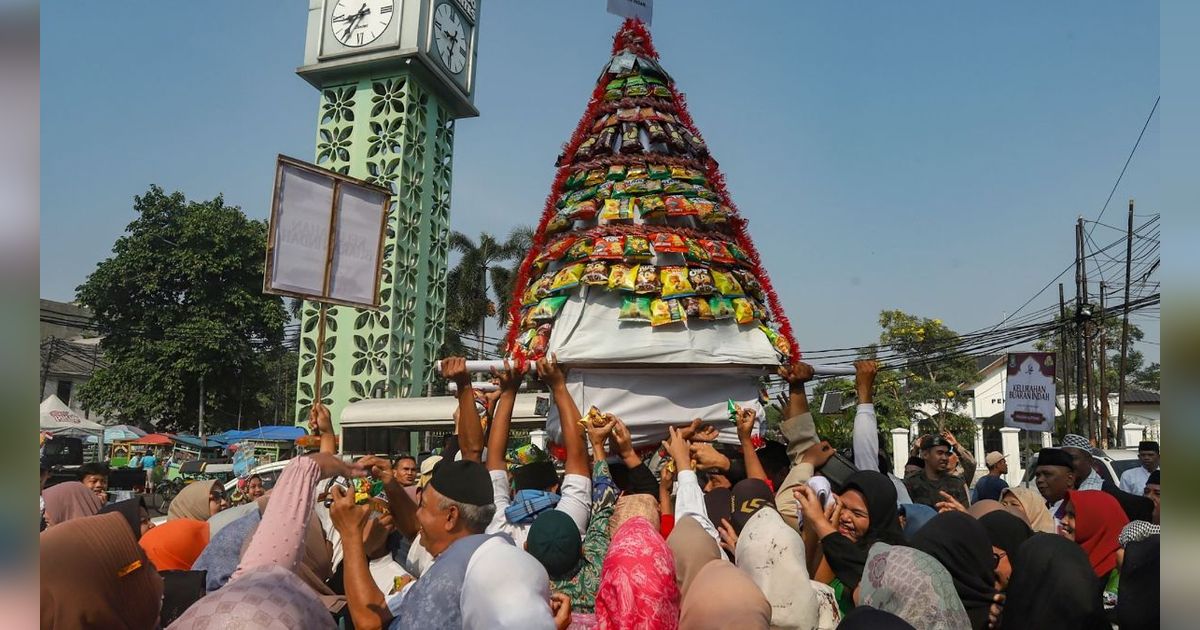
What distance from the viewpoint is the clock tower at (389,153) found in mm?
20516

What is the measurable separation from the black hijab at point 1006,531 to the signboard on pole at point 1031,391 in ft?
28.2

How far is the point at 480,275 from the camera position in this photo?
37875 millimetres

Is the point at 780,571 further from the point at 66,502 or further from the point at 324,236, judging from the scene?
the point at 66,502

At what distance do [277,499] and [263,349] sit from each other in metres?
33.3

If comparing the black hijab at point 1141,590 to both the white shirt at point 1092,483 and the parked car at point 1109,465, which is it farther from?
the white shirt at point 1092,483

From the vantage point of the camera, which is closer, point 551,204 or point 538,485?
point 538,485

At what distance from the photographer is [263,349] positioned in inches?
1321

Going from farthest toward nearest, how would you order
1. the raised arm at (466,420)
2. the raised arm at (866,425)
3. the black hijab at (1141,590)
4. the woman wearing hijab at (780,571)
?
the raised arm at (866,425), the raised arm at (466,420), the woman wearing hijab at (780,571), the black hijab at (1141,590)

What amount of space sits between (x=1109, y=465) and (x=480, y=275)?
1193 inches

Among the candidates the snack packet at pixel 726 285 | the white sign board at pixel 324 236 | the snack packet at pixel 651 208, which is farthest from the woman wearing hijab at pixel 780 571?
the white sign board at pixel 324 236

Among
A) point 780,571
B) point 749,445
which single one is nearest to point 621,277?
point 749,445
